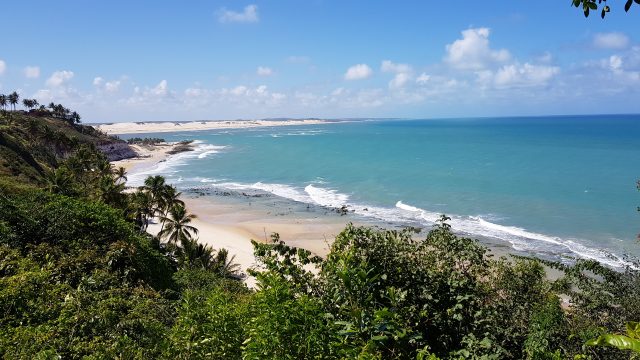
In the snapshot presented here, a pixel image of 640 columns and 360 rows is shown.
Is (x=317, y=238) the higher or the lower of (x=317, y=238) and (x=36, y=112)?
the lower

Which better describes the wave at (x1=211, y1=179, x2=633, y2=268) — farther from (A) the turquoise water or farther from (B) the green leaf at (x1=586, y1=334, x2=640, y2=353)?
(B) the green leaf at (x1=586, y1=334, x2=640, y2=353)

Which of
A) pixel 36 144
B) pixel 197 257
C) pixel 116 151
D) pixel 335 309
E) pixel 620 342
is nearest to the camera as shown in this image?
pixel 620 342

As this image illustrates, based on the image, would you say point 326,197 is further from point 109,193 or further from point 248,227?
point 109,193

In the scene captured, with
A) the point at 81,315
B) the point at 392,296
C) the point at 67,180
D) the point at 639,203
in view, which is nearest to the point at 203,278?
the point at 81,315

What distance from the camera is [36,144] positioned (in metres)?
68.3

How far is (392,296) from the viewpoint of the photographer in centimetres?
624

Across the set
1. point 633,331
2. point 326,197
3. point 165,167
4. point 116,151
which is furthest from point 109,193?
point 116,151

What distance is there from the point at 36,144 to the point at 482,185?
231 ft

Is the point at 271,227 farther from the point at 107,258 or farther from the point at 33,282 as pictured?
the point at 33,282

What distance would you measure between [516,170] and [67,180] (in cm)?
6980

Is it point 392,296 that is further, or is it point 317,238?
point 317,238

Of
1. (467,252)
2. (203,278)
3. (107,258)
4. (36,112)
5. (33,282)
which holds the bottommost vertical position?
(203,278)

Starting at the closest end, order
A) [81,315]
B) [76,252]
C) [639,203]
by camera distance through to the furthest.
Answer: [81,315] < [76,252] < [639,203]

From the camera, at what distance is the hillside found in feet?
134
